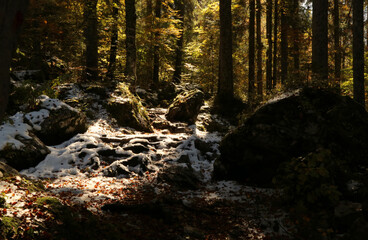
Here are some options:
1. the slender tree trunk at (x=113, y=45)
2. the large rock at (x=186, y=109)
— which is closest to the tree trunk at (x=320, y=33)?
the large rock at (x=186, y=109)

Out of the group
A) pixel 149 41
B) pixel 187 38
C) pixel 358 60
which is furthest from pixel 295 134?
pixel 187 38

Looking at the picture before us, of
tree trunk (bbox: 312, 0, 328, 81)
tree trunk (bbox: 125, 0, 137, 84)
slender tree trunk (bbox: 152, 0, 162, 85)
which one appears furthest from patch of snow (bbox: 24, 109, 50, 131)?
slender tree trunk (bbox: 152, 0, 162, 85)

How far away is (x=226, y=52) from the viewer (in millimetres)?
13562

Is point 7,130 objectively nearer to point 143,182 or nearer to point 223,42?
point 143,182

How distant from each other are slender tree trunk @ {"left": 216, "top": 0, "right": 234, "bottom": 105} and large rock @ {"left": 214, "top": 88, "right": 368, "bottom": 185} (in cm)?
694

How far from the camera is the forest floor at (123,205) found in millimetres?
3869

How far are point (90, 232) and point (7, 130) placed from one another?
15.8ft

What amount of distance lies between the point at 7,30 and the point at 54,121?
24.2 ft

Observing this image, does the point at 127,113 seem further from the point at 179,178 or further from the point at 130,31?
the point at 179,178

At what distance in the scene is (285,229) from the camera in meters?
4.75

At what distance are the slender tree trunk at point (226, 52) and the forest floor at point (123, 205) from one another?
6.65 meters

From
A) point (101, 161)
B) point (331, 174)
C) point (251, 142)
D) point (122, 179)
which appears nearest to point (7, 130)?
point (101, 161)

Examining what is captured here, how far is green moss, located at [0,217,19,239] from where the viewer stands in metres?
3.23

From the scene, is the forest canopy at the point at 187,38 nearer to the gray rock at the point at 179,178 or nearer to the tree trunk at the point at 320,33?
the tree trunk at the point at 320,33
